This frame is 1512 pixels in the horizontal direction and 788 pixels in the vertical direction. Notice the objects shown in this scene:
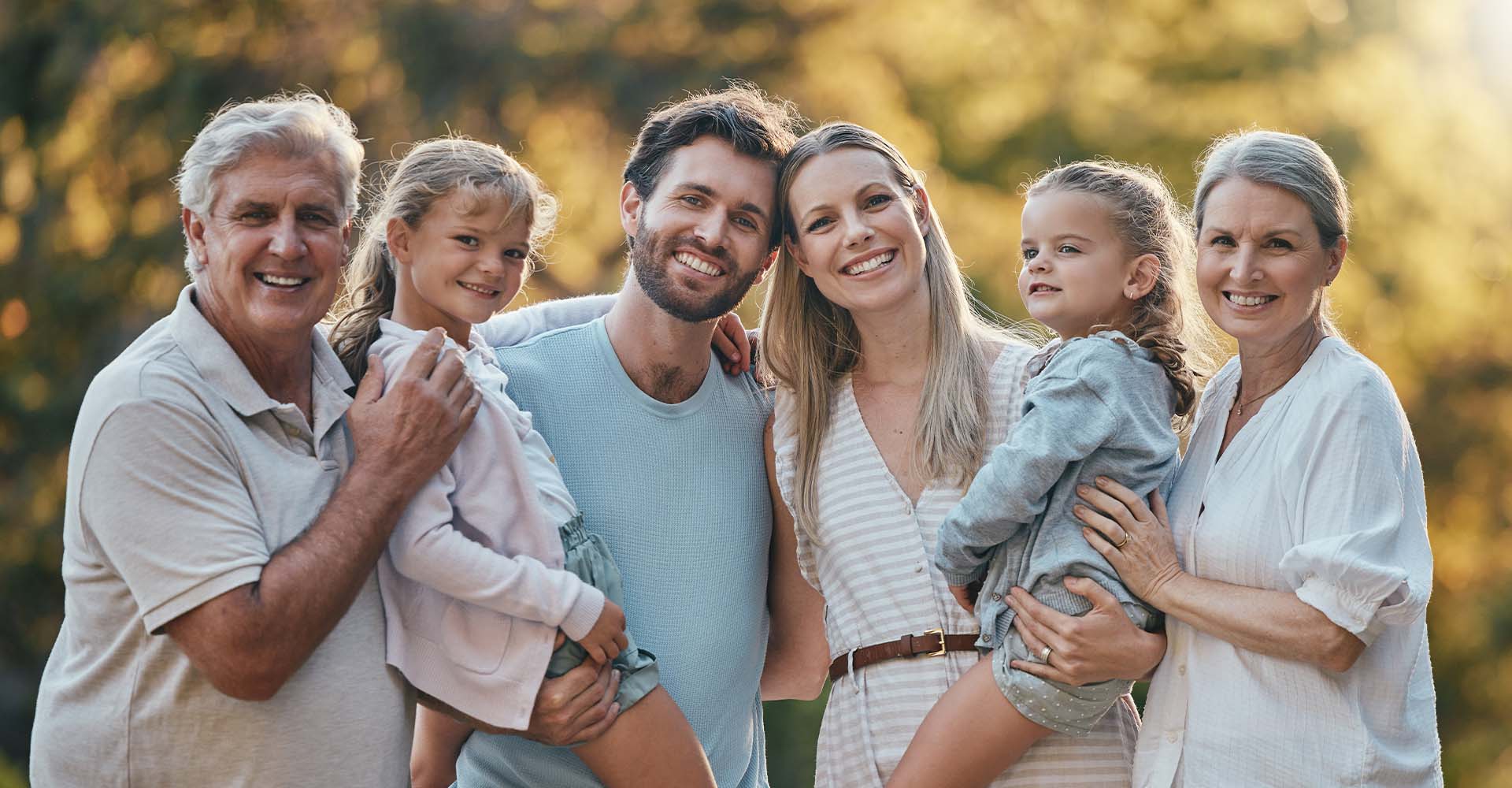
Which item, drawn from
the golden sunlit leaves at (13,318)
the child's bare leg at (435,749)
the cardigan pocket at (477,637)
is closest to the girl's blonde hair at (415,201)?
the cardigan pocket at (477,637)

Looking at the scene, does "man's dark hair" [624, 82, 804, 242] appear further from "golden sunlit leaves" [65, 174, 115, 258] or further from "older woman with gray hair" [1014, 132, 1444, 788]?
"golden sunlit leaves" [65, 174, 115, 258]

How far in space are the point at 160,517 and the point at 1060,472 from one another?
1.62 m

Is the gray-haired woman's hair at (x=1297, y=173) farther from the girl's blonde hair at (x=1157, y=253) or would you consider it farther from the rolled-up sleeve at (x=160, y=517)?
the rolled-up sleeve at (x=160, y=517)

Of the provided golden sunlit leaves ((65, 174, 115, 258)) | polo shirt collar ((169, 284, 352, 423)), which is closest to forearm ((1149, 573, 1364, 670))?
polo shirt collar ((169, 284, 352, 423))

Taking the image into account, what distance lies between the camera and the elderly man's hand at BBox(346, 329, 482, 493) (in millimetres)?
2664

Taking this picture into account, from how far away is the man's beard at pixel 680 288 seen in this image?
3.36 metres

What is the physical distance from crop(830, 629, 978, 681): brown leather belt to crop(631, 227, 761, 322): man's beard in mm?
863

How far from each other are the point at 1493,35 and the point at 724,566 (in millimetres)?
6956

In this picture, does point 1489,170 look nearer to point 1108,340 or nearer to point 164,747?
point 1108,340

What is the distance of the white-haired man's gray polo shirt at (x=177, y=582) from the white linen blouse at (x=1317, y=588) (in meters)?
1.55

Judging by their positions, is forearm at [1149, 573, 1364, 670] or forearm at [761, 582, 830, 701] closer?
forearm at [1149, 573, 1364, 670]

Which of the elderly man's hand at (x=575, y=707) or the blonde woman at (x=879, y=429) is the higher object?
the blonde woman at (x=879, y=429)

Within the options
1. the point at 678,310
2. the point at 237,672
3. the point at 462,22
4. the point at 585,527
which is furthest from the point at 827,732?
the point at 462,22

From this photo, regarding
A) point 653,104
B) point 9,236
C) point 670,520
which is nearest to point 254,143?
point 670,520
